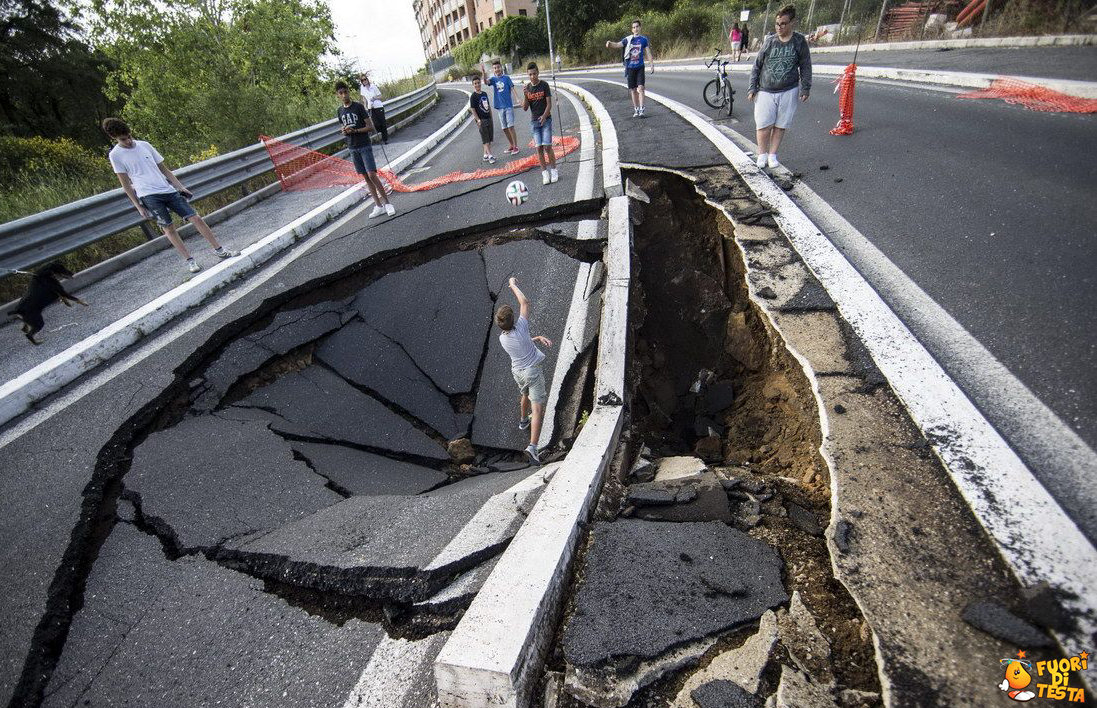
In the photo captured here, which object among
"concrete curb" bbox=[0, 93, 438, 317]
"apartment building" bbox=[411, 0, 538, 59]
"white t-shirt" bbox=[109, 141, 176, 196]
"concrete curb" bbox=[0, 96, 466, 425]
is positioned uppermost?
"apartment building" bbox=[411, 0, 538, 59]

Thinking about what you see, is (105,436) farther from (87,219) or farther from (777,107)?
(777,107)

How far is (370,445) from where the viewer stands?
12.5 feet

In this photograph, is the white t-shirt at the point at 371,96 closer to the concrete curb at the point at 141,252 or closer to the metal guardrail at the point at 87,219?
the metal guardrail at the point at 87,219

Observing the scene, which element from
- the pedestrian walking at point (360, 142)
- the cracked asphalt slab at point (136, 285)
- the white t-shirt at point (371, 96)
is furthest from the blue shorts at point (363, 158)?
the white t-shirt at point (371, 96)

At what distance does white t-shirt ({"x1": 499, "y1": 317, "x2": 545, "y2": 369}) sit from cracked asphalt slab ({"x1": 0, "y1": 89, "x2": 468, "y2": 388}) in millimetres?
4180

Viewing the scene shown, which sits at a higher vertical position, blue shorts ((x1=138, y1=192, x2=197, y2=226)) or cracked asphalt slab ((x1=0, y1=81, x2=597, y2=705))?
blue shorts ((x1=138, y1=192, x2=197, y2=226))

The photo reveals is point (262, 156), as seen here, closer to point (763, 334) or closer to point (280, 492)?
point (280, 492)

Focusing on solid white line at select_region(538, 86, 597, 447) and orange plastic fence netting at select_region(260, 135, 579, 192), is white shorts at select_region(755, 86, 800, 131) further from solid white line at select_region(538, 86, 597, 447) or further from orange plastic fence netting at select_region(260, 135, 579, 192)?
orange plastic fence netting at select_region(260, 135, 579, 192)

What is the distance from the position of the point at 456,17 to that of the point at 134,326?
Result: 77617 mm

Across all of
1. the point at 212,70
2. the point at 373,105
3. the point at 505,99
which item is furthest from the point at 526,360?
the point at 212,70

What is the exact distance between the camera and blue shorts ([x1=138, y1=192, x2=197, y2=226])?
5.53 meters

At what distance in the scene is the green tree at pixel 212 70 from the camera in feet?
35.6

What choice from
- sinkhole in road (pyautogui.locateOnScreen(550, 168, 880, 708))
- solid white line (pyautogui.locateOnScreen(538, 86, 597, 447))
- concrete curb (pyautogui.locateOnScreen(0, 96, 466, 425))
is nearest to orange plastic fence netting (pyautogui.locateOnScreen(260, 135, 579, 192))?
concrete curb (pyautogui.locateOnScreen(0, 96, 466, 425))

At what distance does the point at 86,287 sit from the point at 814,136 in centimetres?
1007
